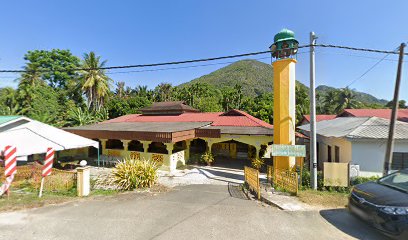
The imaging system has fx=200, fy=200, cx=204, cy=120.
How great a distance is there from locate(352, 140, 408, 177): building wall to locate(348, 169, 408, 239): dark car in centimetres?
397

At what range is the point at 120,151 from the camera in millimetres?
16188

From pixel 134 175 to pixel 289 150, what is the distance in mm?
7359

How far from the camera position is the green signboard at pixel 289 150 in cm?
923

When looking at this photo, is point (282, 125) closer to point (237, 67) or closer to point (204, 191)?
point (204, 191)

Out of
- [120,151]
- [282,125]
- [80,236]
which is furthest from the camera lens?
[120,151]

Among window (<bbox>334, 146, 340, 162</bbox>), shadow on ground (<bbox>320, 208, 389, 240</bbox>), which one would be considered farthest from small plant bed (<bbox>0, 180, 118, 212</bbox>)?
window (<bbox>334, 146, 340, 162</bbox>)

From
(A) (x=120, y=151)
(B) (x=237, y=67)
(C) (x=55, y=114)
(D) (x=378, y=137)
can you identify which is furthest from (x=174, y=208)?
(B) (x=237, y=67)

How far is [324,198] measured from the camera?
745cm

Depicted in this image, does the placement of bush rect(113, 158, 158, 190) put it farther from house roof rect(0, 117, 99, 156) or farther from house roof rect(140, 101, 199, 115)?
house roof rect(140, 101, 199, 115)

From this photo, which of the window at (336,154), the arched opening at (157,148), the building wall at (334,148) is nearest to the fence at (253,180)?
the building wall at (334,148)

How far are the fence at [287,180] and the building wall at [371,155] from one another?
3.77 metres

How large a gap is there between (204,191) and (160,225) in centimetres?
401

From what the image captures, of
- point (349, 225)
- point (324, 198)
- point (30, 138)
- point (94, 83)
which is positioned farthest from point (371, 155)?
point (94, 83)

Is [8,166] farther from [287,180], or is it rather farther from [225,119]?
[225,119]
